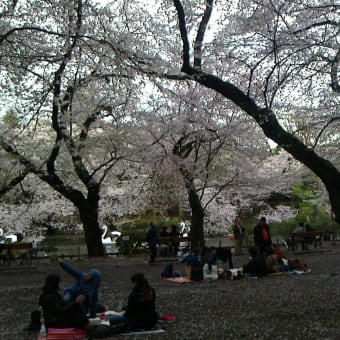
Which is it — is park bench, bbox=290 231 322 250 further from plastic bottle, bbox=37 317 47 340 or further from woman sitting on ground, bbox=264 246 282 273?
plastic bottle, bbox=37 317 47 340

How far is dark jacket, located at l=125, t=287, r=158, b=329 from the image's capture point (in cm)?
651

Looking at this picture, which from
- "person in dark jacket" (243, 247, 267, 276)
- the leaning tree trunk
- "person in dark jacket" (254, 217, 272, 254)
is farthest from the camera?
the leaning tree trunk

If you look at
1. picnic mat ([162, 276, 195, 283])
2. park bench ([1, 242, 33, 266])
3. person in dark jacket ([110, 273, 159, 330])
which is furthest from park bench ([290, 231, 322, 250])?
person in dark jacket ([110, 273, 159, 330])

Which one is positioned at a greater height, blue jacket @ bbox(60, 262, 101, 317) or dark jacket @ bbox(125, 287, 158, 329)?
blue jacket @ bbox(60, 262, 101, 317)

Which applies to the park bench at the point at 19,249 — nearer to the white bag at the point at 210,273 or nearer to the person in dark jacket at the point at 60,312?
the white bag at the point at 210,273

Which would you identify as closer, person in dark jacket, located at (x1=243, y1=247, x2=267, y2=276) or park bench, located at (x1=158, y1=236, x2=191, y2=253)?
person in dark jacket, located at (x1=243, y1=247, x2=267, y2=276)

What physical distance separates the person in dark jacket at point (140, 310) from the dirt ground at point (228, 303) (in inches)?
12.2

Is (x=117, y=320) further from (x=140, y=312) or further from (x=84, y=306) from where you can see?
(x=84, y=306)

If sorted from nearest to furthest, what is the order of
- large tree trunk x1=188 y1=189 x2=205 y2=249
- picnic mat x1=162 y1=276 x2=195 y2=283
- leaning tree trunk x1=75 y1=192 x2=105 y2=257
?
picnic mat x1=162 y1=276 x2=195 y2=283 → leaning tree trunk x1=75 y1=192 x2=105 y2=257 → large tree trunk x1=188 y1=189 x2=205 y2=249

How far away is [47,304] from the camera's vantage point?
6191 mm

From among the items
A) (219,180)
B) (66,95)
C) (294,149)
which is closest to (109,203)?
(219,180)

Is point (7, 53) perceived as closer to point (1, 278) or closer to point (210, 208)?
point (1, 278)

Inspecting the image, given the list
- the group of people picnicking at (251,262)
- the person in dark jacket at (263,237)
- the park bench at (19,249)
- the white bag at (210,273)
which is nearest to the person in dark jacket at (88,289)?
the group of people picnicking at (251,262)

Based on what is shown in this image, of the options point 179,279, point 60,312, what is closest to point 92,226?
point 179,279
